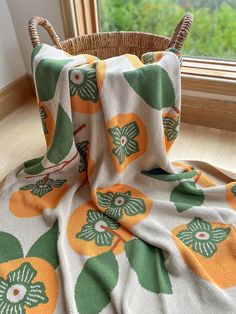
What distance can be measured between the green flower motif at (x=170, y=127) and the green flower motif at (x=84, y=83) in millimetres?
239

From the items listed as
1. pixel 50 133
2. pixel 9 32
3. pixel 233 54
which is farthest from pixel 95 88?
pixel 9 32

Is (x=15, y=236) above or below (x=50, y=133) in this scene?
below

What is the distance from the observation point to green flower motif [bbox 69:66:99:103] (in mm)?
732

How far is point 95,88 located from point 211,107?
2.12 ft

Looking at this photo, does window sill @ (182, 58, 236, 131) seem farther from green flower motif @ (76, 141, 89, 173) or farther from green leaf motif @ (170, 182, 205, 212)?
green flower motif @ (76, 141, 89, 173)

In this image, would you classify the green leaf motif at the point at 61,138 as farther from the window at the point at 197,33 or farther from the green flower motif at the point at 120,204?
the window at the point at 197,33

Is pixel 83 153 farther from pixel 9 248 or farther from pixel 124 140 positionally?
pixel 9 248

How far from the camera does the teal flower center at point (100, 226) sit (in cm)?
79

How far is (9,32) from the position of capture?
4.42 ft

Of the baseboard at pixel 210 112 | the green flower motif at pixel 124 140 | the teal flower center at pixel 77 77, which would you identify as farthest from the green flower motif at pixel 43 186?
the baseboard at pixel 210 112

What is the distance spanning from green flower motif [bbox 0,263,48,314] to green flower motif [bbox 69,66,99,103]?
48 cm

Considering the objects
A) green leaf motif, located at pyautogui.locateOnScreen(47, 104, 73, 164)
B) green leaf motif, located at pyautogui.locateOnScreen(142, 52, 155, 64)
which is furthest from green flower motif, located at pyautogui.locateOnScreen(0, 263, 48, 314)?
green leaf motif, located at pyautogui.locateOnScreen(142, 52, 155, 64)

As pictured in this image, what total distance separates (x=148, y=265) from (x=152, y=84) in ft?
1.55

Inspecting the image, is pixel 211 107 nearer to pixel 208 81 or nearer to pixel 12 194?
pixel 208 81
